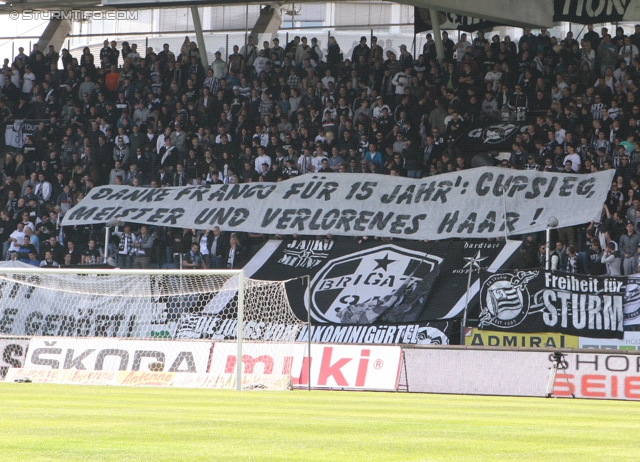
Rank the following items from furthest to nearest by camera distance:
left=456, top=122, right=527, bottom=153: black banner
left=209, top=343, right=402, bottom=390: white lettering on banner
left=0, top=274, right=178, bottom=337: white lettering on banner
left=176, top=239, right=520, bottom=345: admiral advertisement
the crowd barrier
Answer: left=456, top=122, right=527, bottom=153: black banner → left=176, top=239, right=520, bottom=345: admiral advertisement → left=0, top=274, right=178, bottom=337: white lettering on banner → left=209, top=343, right=402, bottom=390: white lettering on banner → the crowd barrier

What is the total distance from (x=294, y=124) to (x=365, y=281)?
6.04 metres

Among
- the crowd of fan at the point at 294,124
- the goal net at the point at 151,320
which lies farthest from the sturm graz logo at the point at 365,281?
the crowd of fan at the point at 294,124

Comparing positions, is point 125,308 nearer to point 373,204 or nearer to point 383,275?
point 383,275

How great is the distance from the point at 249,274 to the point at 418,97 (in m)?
5.96

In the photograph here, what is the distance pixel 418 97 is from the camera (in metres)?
23.8

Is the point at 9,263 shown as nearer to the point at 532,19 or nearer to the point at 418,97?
the point at 418,97

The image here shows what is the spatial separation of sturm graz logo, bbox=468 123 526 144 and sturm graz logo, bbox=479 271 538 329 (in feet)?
17.0

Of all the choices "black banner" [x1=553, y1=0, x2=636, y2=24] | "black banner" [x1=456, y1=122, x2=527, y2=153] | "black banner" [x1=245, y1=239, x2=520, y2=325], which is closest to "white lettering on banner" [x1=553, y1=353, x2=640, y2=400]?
"black banner" [x1=245, y1=239, x2=520, y2=325]

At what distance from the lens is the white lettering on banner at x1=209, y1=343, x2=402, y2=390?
1603 centimetres

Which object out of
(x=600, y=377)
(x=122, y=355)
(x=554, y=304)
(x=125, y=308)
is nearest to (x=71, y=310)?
(x=125, y=308)

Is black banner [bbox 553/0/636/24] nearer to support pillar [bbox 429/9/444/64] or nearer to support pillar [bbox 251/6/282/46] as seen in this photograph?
support pillar [bbox 429/9/444/64]

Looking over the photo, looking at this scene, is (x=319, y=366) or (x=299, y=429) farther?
(x=319, y=366)

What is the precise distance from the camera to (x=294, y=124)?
24.5 m

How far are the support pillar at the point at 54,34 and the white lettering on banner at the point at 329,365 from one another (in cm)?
1785
